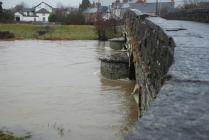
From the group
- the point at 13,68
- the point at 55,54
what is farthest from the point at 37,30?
the point at 13,68

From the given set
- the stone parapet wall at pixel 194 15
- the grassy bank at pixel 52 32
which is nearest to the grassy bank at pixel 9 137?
the stone parapet wall at pixel 194 15

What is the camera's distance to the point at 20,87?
1789 cm

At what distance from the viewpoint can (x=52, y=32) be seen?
5803cm

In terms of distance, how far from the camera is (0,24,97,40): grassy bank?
5362cm

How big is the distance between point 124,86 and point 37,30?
1686 inches

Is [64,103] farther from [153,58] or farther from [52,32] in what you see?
[52,32]

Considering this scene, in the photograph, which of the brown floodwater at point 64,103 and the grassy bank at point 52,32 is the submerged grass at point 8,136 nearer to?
the brown floodwater at point 64,103

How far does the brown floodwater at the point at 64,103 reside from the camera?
11008 millimetres

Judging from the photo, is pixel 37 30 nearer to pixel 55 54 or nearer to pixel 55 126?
pixel 55 54

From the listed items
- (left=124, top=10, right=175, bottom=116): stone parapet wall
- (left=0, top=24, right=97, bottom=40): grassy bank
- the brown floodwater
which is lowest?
the brown floodwater

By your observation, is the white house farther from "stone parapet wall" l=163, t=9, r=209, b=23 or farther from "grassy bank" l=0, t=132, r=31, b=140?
"grassy bank" l=0, t=132, r=31, b=140

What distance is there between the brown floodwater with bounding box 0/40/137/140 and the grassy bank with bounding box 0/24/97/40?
2850 centimetres

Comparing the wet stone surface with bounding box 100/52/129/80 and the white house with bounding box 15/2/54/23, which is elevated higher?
the white house with bounding box 15/2/54/23

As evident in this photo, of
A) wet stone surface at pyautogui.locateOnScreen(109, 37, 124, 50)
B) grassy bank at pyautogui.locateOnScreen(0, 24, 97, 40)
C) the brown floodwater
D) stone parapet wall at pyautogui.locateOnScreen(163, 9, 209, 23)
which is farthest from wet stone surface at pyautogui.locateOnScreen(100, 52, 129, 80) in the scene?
grassy bank at pyautogui.locateOnScreen(0, 24, 97, 40)
